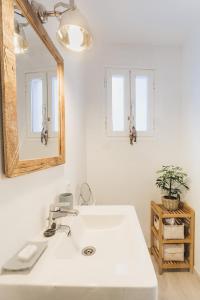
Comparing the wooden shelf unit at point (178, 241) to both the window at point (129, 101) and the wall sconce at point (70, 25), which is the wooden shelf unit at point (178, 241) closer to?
the window at point (129, 101)

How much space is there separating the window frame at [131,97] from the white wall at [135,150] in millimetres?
50

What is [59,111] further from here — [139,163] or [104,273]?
[139,163]

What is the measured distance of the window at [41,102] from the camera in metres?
0.81

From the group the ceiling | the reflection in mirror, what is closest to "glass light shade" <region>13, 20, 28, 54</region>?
the reflection in mirror

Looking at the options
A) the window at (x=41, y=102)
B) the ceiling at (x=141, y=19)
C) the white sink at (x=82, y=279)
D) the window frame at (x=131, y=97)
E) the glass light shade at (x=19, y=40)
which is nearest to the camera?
the white sink at (x=82, y=279)

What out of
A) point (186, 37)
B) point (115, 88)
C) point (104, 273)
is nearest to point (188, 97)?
point (186, 37)

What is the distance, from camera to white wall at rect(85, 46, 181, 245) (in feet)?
7.09

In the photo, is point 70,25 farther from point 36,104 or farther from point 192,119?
point 192,119

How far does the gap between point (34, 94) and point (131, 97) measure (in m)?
1.52

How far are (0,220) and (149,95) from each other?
80.2 inches

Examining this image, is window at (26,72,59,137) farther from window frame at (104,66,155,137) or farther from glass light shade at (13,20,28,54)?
window frame at (104,66,155,137)

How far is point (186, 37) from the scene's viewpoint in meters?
1.94

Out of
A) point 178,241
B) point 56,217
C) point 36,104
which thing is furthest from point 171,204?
point 36,104

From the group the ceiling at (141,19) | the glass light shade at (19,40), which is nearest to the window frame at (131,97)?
the ceiling at (141,19)
